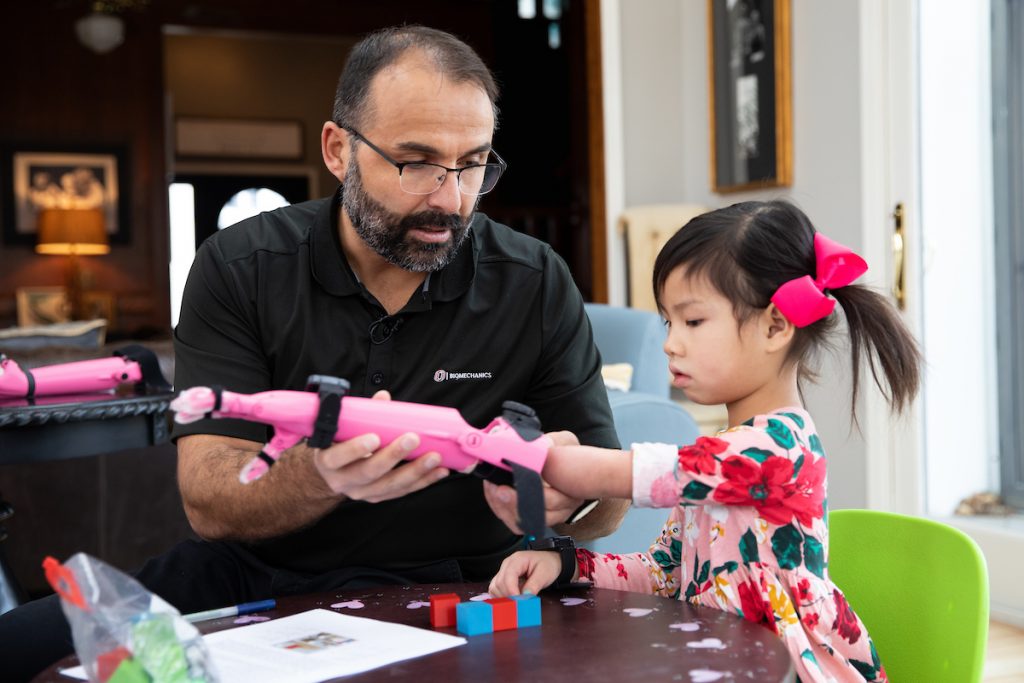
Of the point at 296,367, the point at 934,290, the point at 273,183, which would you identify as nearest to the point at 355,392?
the point at 296,367

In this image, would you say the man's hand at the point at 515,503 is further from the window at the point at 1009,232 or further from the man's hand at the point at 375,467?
the window at the point at 1009,232

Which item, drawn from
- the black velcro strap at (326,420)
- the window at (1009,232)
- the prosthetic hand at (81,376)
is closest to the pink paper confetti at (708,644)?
the black velcro strap at (326,420)

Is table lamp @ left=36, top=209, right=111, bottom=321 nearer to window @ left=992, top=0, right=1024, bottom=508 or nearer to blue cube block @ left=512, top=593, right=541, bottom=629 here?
window @ left=992, top=0, right=1024, bottom=508

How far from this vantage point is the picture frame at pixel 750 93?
14.6 feet

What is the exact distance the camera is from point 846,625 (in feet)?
3.98

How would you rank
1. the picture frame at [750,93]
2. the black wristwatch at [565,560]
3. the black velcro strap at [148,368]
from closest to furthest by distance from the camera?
the black wristwatch at [565,560]
the black velcro strap at [148,368]
the picture frame at [750,93]

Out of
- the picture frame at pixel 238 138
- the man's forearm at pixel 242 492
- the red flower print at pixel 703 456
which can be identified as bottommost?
the man's forearm at pixel 242 492

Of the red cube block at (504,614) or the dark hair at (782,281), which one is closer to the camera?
the red cube block at (504,614)

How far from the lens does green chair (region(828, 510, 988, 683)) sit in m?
1.18

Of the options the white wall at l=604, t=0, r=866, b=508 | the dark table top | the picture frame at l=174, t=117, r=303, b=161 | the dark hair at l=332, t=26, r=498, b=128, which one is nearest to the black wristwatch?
the dark hair at l=332, t=26, r=498, b=128

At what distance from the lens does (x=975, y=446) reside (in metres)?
3.92

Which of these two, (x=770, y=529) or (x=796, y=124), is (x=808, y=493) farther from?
(x=796, y=124)

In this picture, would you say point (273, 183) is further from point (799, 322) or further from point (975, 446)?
point (799, 322)

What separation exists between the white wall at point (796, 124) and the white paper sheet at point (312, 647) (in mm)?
2667
